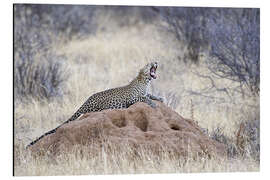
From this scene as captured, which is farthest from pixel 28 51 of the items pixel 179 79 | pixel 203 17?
pixel 203 17

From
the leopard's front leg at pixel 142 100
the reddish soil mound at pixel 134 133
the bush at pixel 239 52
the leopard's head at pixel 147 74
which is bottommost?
the reddish soil mound at pixel 134 133

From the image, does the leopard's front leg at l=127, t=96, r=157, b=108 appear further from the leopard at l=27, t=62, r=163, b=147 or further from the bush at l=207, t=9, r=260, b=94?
the bush at l=207, t=9, r=260, b=94

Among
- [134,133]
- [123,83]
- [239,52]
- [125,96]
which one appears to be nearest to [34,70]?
[123,83]

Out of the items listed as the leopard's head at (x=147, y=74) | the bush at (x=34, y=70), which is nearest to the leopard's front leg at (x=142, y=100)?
the leopard's head at (x=147, y=74)

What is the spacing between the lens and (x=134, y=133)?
832cm

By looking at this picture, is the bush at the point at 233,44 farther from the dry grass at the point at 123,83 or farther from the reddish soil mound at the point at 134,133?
the reddish soil mound at the point at 134,133

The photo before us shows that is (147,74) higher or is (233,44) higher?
(233,44)

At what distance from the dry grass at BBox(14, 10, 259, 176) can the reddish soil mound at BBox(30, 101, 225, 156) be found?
0.46ft

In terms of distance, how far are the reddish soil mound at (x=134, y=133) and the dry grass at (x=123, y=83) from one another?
14cm

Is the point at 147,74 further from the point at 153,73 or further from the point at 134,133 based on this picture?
the point at 134,133

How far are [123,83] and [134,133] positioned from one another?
245 inches

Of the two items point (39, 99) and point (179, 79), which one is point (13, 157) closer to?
point (39, 99)

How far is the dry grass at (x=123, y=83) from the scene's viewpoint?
26.7ft

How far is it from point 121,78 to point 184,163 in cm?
678
